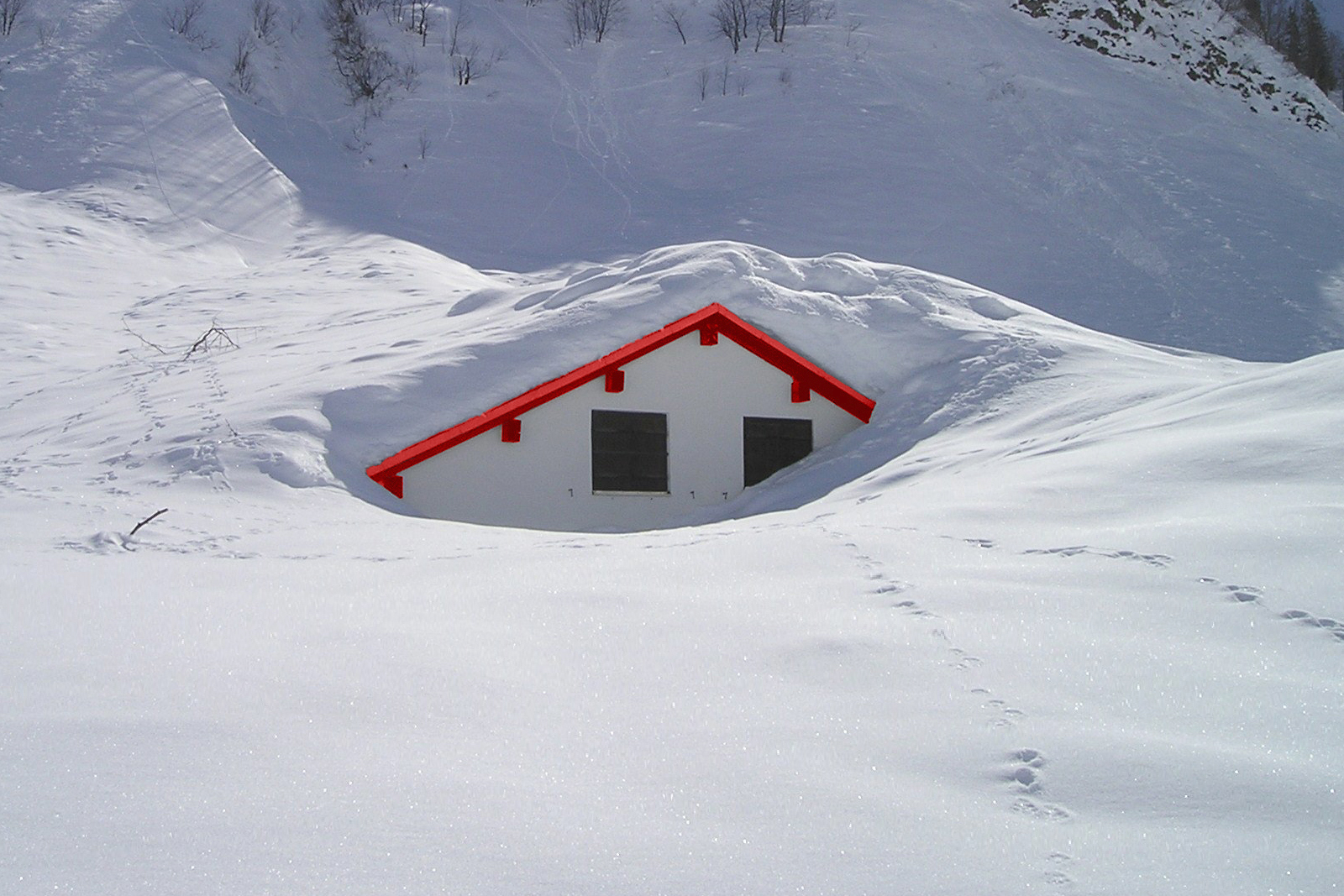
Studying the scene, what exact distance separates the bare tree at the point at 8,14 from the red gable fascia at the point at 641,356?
25.2m

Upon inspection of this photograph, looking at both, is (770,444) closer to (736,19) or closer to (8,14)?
(736,19)

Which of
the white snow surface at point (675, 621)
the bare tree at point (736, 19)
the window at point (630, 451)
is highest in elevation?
the bare tree at point (736, 19)

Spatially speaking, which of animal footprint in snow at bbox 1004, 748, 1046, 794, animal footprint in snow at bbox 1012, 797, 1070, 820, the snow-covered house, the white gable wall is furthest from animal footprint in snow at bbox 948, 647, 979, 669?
the white gable wall

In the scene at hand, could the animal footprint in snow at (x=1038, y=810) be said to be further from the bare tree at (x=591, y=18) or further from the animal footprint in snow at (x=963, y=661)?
the bare tree at (x=591, y=18)

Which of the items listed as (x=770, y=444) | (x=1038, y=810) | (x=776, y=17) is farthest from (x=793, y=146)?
(x=1038, y=810)

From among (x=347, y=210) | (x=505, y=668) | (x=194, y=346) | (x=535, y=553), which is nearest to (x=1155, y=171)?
(x=347, y=210)

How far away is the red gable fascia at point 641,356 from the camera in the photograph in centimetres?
1134

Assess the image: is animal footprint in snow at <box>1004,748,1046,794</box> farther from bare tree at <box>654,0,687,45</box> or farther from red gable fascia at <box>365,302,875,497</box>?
bare tree at <box>654,0,687,45</box>

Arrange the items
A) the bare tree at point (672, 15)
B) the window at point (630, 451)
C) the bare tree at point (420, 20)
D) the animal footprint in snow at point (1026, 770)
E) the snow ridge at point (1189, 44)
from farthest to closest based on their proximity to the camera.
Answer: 1. the bare tree at point (672, 15)
2. the snow ridge at point (1189, 44)
3. the bare tree at point (420, 20)
4. the window at point (630, 451)
5. the animal footprint in snow at point (1026, 770)

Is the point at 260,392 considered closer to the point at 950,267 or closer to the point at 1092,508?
the point at 1092,508

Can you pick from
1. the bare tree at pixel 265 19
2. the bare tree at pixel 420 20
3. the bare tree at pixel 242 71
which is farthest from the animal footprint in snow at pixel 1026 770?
the bare tree at pixel 420 20

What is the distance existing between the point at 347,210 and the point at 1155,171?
823 inches

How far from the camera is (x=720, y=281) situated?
535 inches

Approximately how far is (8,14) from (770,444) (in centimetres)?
2693
